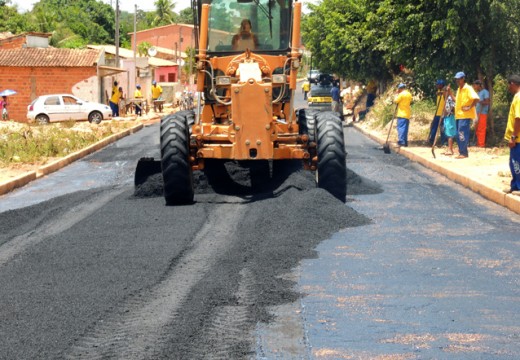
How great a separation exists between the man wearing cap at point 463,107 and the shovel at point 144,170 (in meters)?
7.59

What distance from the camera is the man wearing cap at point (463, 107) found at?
18.8 metres

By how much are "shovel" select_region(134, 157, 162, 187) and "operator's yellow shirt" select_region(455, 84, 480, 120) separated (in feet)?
25.3

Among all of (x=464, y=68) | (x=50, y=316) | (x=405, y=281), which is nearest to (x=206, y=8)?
(x=405, y=281)

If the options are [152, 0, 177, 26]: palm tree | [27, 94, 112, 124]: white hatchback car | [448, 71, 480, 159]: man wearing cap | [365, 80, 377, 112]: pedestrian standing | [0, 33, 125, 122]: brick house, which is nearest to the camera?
[448, 71, 480, 159]: man wearing cap

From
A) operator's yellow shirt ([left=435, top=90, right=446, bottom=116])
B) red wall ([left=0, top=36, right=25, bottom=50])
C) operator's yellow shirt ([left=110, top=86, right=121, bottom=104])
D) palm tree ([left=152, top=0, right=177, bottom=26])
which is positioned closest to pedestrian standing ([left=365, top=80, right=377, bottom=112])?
operator's yellow shirt ([left=110, top=86, right=121, bottom=104])

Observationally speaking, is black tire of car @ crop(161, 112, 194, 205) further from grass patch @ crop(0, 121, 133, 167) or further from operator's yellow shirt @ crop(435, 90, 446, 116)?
operator's yellow shirt @ crop(435, 90, 446, 116)

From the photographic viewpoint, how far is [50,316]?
6777mm

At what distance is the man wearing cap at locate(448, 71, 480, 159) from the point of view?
18828 mm

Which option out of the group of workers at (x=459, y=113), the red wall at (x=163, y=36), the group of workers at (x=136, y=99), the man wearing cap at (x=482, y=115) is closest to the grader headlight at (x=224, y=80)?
the group of workers at (x=459, y=113)

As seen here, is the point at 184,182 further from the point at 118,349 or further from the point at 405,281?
the point at 118,349

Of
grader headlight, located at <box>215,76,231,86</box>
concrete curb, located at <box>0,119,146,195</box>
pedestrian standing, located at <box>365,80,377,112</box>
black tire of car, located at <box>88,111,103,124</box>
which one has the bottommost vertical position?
black tire of car, located at <box>88,111,103,124</box>

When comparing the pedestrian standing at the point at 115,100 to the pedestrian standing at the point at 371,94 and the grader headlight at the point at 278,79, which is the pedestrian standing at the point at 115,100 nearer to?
the pedestrian standing at the point at 371,94

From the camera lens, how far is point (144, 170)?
553 inches

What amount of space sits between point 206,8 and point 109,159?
9.86 meters
